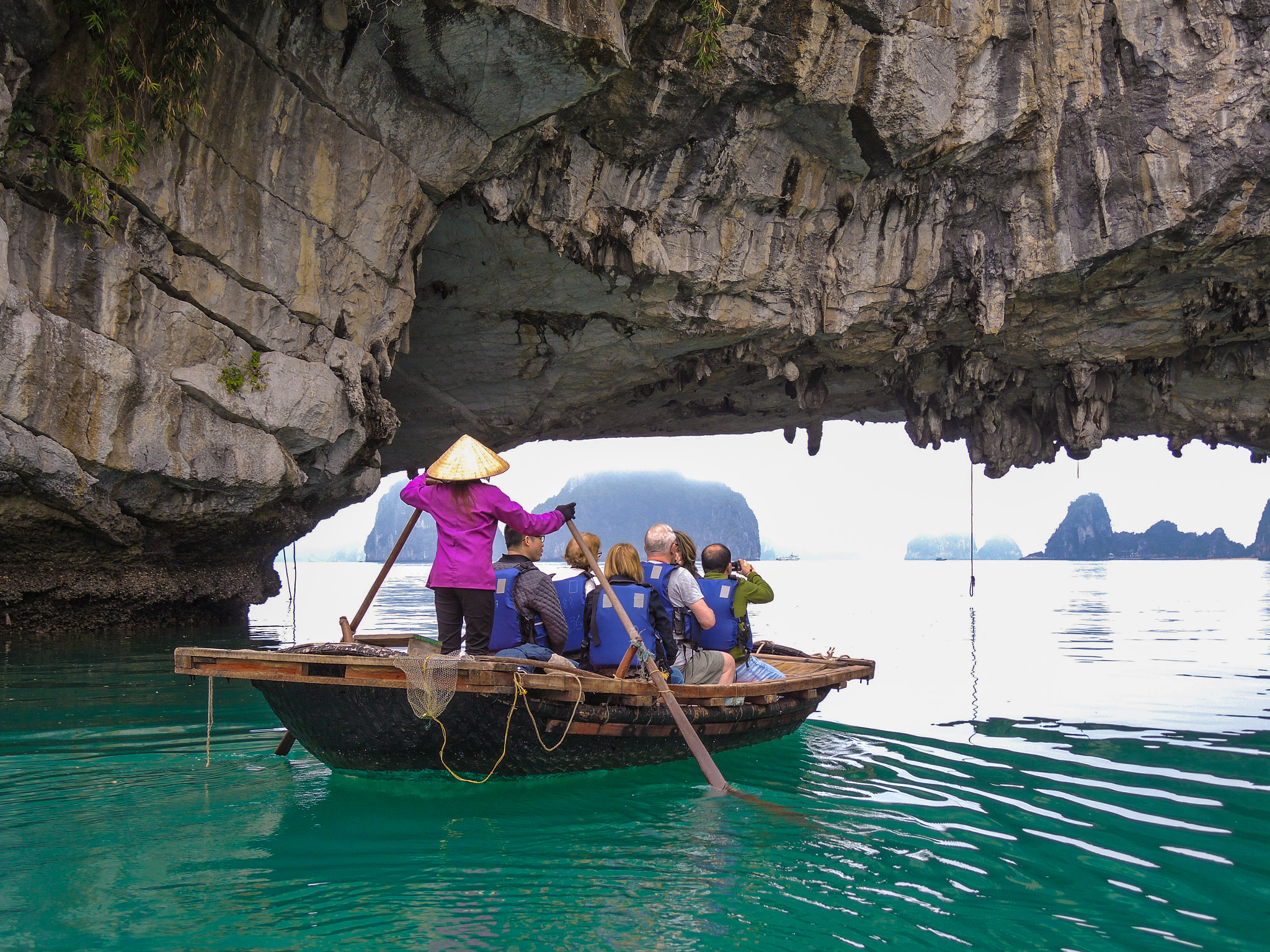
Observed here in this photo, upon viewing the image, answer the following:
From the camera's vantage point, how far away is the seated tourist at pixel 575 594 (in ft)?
24.6

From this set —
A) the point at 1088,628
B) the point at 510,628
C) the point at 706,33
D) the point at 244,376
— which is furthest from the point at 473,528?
the point at 1088,628

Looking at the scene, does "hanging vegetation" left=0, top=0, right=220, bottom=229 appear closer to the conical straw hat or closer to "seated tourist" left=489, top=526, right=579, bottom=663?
the conical straw hat

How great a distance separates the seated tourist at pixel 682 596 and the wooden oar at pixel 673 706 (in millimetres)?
622

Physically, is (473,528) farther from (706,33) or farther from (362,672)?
(706,33)

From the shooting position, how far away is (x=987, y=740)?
27.1ft

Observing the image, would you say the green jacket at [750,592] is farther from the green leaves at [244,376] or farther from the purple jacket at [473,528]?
the green leaves at [244,376]

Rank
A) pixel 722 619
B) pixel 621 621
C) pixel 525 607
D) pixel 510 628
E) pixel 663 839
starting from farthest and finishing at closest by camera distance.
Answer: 1. pixel 722 619
2. pixel 510 628
3. pixel 621 621
4. pixel 525 607
5. pixel 663 839

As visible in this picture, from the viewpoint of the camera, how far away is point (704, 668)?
795 cm

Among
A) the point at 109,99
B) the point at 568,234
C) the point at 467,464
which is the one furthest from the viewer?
the point at 568,234

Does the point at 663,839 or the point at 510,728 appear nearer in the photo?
the point at 663,839

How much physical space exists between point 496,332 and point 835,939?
13.7 meters

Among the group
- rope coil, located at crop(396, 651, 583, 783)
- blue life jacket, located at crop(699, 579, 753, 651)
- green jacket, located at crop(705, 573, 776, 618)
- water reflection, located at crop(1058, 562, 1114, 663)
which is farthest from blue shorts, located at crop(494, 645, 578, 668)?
water reflection, located at crop(1058, 562, 1114, 663)

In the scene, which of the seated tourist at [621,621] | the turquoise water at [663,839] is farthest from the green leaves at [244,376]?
the seated tourist at [621,621]

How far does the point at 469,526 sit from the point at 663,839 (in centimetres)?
267
